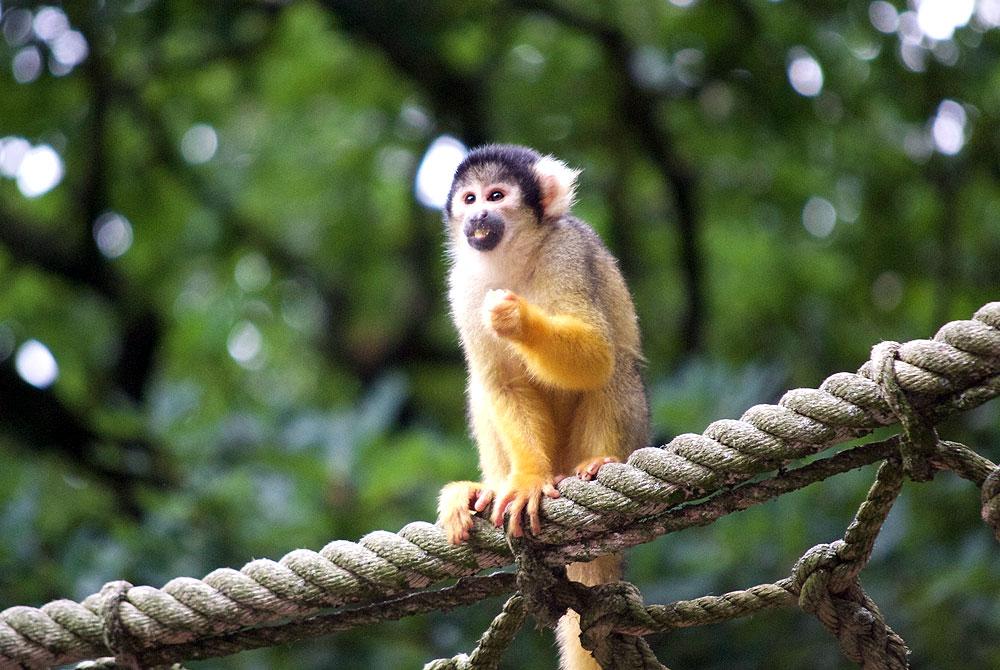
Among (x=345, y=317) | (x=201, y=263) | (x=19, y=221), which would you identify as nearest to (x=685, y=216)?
(x=345, y=317)

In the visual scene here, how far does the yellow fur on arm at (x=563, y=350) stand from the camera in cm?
356

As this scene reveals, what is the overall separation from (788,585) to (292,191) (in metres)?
7.18

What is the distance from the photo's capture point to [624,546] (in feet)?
9.53

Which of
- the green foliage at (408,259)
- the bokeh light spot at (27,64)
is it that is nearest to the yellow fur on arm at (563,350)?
the green foliage at (408,259)

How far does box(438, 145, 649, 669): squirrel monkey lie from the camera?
353cm

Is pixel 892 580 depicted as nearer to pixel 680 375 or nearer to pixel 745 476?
pixel 680 375

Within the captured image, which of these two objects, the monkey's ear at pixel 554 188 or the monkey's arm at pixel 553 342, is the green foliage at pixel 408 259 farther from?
the monkey's arm at pixel 553 342

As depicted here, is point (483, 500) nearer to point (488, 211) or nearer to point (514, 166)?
point (488, 211)

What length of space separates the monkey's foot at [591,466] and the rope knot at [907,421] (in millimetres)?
1108

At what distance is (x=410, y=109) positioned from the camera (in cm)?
887

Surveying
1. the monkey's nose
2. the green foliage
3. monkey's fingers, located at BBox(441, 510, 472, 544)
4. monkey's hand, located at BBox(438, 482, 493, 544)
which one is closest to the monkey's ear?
the monkey's nose

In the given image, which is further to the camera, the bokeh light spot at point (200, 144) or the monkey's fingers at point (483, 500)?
the bokeh light spot at point (200, 144)

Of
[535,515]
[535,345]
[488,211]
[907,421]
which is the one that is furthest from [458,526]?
[488,211]

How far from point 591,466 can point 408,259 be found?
20.0ft
